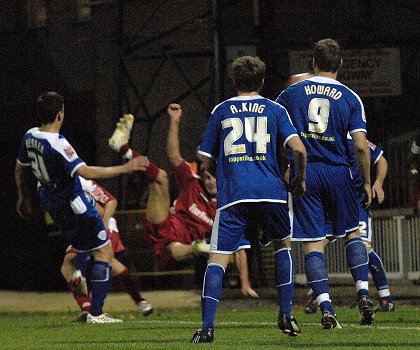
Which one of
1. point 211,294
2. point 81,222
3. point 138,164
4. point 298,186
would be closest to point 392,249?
point 81,222

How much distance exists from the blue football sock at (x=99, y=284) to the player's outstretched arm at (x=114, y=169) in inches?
49.5

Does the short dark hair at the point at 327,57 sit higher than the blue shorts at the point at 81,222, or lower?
higher

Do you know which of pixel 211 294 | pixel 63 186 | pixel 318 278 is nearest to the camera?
pixel 211 294

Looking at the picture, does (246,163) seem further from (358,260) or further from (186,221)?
(186,221)

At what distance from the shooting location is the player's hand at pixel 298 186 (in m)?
11.1

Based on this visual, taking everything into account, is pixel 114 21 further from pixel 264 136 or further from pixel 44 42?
pixel 264 136

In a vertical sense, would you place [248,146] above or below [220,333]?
above

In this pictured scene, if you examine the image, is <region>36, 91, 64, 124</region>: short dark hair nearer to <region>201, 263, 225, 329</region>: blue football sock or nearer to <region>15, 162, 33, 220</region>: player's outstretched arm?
<region>15, 162, 33, 220</region>: player's outstretched arm

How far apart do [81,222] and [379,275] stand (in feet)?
9.97

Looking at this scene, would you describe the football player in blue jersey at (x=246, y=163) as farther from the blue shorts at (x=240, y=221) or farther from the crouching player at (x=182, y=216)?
the crouching player at (x=182, y=216)

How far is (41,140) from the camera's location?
47.3 ft

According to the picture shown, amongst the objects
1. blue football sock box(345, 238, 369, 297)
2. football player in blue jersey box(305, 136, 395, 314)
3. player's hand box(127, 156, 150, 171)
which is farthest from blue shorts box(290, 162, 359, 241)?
player's hand box(127, 156, 150, 171)

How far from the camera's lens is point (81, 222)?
14844mm

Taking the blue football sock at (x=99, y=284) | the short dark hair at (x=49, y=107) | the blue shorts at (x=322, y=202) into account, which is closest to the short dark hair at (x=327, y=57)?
the blue shorts at (x=322, y=202)
